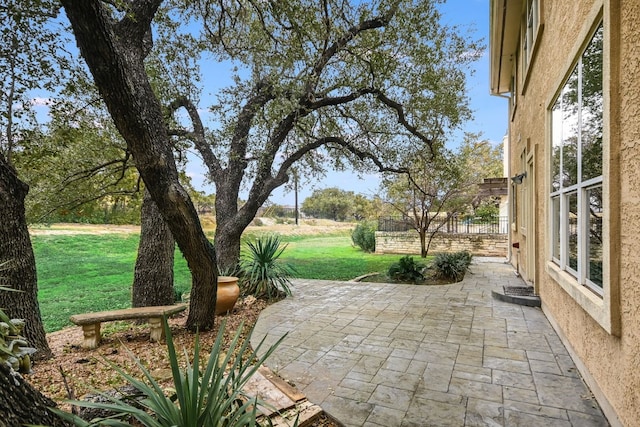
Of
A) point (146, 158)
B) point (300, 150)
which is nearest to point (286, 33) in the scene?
point (300, 150)

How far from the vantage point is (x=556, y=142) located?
4078 millimetres

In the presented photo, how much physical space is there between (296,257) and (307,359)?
1175cm

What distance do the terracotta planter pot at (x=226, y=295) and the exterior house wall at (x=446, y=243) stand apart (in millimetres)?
10684

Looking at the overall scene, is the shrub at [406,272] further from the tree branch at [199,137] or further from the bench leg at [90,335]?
the bench leg at [90,335]

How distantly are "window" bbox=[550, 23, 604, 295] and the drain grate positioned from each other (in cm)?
213

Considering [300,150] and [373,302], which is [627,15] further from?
[300,150]

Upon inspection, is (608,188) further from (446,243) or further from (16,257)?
(446,243)

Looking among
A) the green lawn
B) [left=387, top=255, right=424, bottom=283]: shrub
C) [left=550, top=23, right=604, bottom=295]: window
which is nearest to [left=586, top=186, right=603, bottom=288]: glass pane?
[left=550, top=23, right=604, bottom=295]: window

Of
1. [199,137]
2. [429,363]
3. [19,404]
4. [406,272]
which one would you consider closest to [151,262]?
[199,137]

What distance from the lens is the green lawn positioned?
8102 mm

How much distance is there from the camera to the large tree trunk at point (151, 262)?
18.9 feet

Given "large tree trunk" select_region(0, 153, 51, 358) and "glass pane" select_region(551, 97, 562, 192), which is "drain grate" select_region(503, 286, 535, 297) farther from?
"large tree trunk" select_region(0, 153, 51, 358)

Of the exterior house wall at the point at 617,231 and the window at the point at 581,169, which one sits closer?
the exterior house wall at the point at 617,231

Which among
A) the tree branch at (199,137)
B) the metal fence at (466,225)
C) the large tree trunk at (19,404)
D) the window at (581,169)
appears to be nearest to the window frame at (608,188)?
the window at (581,169)
